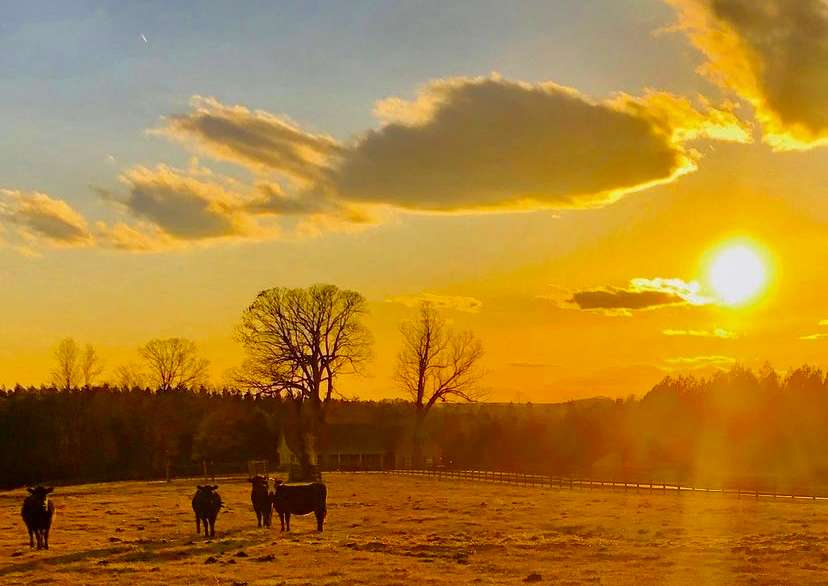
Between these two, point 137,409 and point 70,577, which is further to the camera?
point 137,409

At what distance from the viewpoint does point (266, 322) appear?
72500 millimetres

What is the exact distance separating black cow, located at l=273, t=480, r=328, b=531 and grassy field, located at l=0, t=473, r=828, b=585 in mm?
678

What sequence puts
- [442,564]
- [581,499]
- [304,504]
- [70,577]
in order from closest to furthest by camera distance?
[70,577], [442,564], [304,504], [581,499]

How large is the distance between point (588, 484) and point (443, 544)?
120 feet

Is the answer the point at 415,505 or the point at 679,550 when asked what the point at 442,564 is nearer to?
the point at 679,550

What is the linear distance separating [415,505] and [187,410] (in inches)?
2300

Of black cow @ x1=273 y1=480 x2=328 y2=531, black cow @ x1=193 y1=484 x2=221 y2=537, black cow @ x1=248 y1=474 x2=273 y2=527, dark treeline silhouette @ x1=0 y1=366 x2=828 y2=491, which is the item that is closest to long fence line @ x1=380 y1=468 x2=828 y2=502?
dark treeline silhouette @ x1=0 y1=366 x2=828 y2=491

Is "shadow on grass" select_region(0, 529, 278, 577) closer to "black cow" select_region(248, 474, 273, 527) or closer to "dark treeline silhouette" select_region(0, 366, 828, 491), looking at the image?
"black cow" select_region(248, 474, 273, 527)

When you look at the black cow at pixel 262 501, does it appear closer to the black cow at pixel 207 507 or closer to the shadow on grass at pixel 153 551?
the shadow on grass at pixel 153 551

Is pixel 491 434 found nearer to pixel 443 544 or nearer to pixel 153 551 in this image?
pixel 443 544

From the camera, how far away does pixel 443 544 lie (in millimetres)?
28547

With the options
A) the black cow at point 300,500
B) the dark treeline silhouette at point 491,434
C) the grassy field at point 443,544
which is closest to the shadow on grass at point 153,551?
the grassy field at point 443,544

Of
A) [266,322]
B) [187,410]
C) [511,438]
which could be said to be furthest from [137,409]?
[511,438]


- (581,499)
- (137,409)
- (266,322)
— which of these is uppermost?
(266,322)
